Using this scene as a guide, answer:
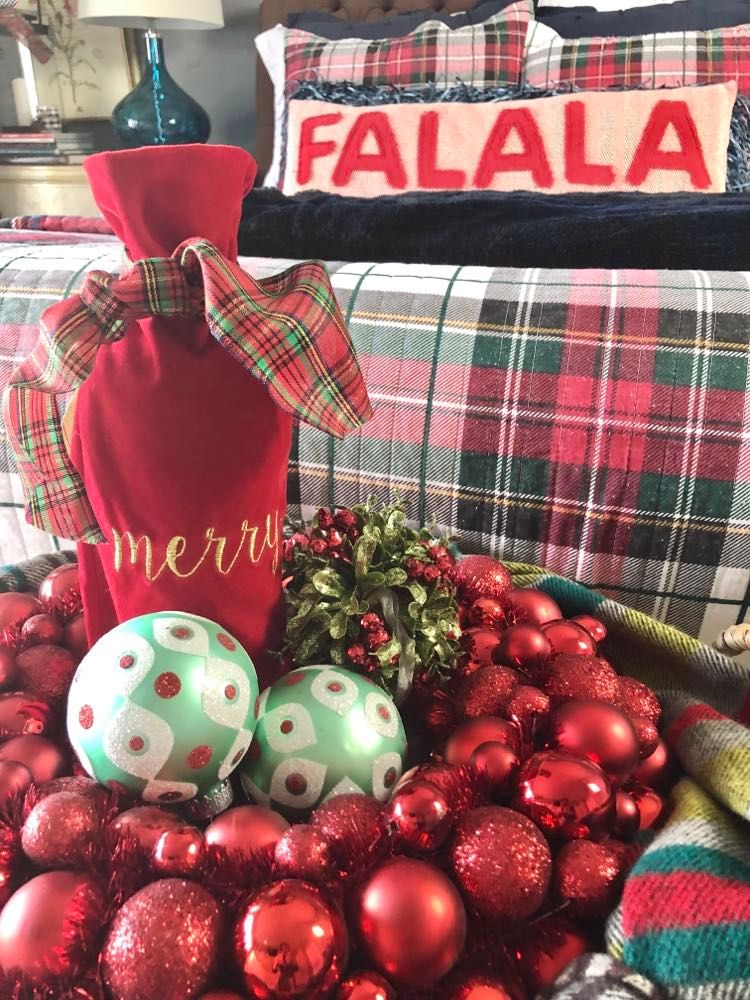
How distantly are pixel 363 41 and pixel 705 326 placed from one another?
1.52 metres

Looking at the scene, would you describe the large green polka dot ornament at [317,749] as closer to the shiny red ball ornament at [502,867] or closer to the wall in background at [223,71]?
the shiny red ball ornament at [502,867]

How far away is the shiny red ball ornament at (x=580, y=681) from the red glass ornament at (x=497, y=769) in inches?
3.5

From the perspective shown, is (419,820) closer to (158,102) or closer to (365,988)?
(365,988)

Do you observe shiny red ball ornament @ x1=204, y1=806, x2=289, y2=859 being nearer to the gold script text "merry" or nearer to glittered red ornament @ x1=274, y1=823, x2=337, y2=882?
glittered red ornament @ x1=274, y1=823, x2=337, y2=882

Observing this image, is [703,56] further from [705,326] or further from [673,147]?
[705,326]

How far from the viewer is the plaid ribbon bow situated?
0.42 m

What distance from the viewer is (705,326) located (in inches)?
29.4

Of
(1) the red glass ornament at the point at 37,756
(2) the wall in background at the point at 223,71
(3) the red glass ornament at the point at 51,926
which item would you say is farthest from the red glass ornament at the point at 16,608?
(2) the wall in background at the point at 223,71

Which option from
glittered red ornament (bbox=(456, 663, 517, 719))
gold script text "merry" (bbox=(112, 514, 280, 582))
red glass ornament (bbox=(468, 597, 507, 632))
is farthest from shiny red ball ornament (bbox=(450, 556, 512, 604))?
gold script text "merry" (bbox=(112, 514, 280, 582))

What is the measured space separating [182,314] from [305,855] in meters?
0.31

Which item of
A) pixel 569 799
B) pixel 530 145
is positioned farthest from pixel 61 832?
pixel 530 145

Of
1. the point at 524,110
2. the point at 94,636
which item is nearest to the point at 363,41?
the point at 524,110

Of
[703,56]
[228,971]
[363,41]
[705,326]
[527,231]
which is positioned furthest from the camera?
[363,41]

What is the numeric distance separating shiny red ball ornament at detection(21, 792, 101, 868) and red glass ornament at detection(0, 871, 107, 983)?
2 centimetres
